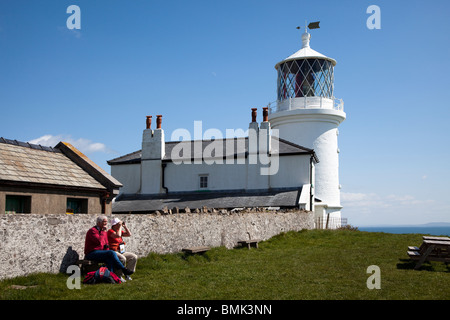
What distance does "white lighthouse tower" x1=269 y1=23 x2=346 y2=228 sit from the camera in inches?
1207

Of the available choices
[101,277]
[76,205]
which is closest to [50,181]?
[76,205]

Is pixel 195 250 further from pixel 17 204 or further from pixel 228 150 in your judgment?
pixel 228 150

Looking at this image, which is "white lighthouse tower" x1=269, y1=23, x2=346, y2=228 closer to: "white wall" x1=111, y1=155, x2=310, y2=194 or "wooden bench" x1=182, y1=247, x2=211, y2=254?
"white wall" x1=111, y1=155, x2=310, y2=194

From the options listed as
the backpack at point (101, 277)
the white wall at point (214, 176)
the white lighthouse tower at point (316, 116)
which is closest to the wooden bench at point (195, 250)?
the backpack at point (101, 277)

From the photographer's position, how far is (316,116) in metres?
31.0

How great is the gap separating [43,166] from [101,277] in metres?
7.68

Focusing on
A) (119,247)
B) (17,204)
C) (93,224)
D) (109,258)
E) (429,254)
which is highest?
(17,204)

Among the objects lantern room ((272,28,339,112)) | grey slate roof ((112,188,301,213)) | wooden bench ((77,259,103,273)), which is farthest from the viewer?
lantern room ((272,28,339,112))

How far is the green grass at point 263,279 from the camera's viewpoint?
A: 8117 mm

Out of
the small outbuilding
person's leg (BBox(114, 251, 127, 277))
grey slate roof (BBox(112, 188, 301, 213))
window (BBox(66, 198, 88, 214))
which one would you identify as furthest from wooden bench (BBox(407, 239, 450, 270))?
grey slate roof (BBox(112, 188, 301, 213))

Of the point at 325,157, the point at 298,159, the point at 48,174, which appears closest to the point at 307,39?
the point at 325,157

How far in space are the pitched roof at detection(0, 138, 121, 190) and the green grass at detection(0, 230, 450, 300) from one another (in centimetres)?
520

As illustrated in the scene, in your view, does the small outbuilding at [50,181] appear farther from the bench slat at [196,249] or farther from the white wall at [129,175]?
the white wall at [129,175]
